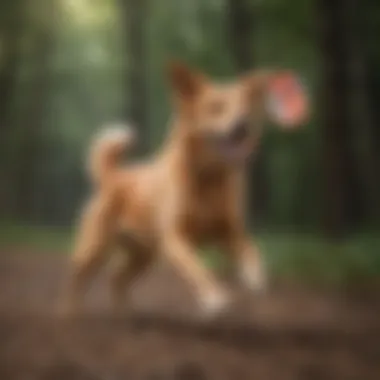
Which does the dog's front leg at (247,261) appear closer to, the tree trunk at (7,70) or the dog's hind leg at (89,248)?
the dog's hind leg at (89,248)

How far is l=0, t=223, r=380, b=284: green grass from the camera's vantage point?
5.07 ft

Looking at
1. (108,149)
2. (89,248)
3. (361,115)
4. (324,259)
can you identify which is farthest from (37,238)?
(361,115)

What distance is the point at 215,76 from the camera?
162 centimetres

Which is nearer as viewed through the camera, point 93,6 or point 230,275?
point 230,275

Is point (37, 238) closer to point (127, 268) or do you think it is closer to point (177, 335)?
point (127, 268)

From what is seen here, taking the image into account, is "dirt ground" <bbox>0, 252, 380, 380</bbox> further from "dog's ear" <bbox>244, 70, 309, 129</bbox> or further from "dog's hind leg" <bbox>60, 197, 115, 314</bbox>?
"dog's ear" <bbox>244, 70, 309, 129</bbox>

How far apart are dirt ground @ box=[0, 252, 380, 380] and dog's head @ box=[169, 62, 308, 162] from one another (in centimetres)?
25

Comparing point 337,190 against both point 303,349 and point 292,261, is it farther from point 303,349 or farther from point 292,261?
point 303,349

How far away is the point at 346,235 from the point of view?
61.5 inches

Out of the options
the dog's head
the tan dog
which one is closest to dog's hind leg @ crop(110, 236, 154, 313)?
the tan dog

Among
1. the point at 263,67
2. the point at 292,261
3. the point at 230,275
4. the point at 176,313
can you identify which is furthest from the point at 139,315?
the point at 263,67

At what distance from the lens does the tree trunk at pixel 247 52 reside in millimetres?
1591

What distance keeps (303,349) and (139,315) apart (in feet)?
0.95

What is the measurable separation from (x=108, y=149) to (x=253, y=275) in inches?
13.7
